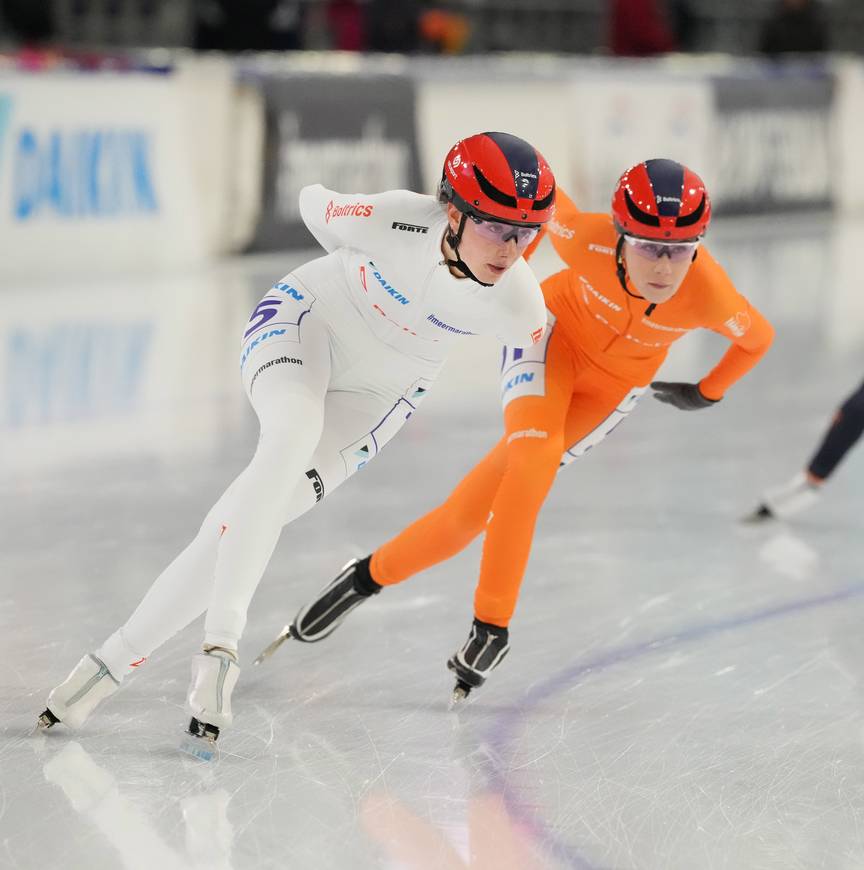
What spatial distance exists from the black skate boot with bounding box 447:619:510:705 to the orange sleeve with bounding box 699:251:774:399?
1.05m

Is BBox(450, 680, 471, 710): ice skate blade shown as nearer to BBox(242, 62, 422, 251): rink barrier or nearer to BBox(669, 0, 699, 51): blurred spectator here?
BBox(242, 62, 422, 251): rink barrier

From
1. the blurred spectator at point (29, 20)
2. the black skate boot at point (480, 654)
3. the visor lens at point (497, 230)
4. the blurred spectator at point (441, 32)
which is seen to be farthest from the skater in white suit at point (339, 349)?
the blurred spectator at point (441, 32)

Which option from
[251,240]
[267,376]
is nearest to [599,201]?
[251,240]

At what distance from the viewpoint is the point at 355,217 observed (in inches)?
126

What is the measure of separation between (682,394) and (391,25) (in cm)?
1037

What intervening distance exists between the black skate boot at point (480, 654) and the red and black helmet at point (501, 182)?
0.98 meters

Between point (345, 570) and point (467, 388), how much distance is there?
364cm

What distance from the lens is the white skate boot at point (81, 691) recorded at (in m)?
3.00

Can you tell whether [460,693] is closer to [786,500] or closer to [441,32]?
[786,500]

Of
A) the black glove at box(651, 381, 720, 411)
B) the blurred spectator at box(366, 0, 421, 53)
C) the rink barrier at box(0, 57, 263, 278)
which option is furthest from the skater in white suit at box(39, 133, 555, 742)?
the blurred spectator at box(366, 0, 421, 53)

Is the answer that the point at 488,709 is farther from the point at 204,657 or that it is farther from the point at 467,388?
the point at 467,388

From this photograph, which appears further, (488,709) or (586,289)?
(586,289)

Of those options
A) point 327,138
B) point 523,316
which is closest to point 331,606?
point 523,316

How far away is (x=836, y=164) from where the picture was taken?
1563cm
